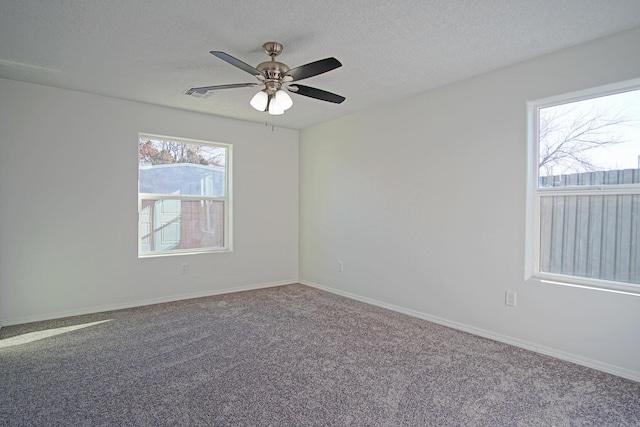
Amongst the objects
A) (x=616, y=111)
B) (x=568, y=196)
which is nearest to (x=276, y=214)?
(x=568, y=196)

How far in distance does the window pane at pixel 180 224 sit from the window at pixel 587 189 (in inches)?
148

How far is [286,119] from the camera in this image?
4816mm

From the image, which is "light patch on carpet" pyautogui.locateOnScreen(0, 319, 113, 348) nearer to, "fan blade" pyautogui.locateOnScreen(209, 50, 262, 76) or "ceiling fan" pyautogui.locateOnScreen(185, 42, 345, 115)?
"ceiling fan" pyautogui.locateOnScreen(185, 42, 345, 115)

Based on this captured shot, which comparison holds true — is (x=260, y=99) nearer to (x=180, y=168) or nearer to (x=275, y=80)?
(x=275, y=80)

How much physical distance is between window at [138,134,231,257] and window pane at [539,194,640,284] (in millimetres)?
3768

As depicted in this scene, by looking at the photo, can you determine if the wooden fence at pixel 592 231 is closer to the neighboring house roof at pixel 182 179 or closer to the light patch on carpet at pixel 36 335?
the neighboring house roof at pixel 182 179

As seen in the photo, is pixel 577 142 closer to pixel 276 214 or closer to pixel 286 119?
pixel 286 119

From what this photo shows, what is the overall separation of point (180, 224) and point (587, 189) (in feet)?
14.2

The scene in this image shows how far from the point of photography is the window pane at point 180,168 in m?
4.26

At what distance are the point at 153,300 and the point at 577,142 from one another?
15.1 ft

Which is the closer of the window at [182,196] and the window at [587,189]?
the window at [587,189]

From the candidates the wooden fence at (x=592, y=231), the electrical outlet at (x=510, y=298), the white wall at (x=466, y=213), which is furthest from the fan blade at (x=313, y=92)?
the electrical outlet at (x=510, y=298)

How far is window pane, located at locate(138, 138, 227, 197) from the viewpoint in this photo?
14.0ft

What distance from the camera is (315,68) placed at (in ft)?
7.63
